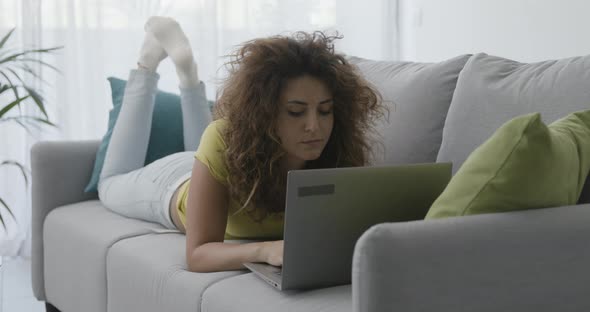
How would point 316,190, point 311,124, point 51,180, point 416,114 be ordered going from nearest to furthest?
point 316,190, point 311,124, point 416,114, point 51,180

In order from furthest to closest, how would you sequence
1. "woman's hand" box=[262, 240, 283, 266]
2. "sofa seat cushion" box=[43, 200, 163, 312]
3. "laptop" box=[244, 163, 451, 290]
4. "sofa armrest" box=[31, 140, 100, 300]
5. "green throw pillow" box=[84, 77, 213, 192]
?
"green throw pillow" box=[84, 77, 213, 192]
"sofa armrest" box=[31, 140, 100, 300]
"sofa seat cushion" box=[43, 200, 163, 312]
"woman's hand" box=[262, 240, 283, 266]
"laptop" box=[244, 163, 451, 290]

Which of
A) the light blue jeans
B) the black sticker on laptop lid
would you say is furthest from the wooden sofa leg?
the black sticker on laptop lid

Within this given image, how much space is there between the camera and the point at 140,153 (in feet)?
8.71

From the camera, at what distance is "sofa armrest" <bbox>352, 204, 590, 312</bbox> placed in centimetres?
106

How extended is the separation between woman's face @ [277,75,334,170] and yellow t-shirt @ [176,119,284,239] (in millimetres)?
153

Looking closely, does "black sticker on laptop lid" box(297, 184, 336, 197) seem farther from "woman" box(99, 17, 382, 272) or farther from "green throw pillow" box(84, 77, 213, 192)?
"green throw pillow" box(84, 77, 213, 192)

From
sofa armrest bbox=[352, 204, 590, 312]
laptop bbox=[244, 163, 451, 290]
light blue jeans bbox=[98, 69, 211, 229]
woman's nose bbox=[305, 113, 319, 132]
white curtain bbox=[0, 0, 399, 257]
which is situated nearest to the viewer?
sofa armrest bbox=[352, 204, 590, 312]

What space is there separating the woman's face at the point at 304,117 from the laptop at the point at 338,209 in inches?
11.5

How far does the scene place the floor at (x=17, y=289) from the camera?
2.82 metres

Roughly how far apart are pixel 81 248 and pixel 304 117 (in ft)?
3.11

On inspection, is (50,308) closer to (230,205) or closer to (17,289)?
(17,289)

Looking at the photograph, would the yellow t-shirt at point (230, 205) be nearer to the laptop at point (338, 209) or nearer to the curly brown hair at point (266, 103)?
the curly brown hair at point (266, 103)

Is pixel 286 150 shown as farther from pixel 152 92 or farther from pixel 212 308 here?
pixel 152 92

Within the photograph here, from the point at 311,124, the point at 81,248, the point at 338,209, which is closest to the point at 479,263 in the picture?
the point at 338,209
